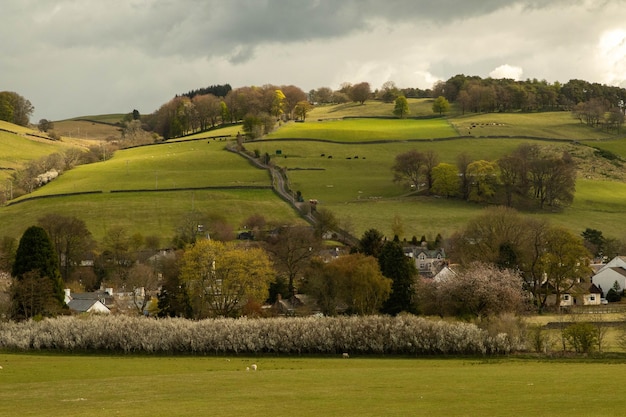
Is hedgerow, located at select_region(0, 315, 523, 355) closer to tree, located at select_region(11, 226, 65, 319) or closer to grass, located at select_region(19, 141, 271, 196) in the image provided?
tree, located at select_region(11, 226, 65, 319)

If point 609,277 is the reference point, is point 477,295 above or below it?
above

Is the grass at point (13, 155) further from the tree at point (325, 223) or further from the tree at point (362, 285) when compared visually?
the tree at point (362, 285)

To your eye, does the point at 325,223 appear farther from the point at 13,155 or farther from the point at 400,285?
the point at 13,155

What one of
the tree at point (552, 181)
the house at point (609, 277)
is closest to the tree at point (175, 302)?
the house at point (609, 277)

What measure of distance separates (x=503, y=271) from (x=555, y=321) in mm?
11460

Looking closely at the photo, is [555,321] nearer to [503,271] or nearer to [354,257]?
[503,271]

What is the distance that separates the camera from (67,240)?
106 metres

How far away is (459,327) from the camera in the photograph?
53.9 meters

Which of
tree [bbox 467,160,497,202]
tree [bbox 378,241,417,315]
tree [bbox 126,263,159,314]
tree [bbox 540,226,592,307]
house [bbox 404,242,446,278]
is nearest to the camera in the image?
tree [bbox 378,241,417,315]

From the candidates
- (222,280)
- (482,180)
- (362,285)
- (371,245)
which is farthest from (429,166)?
(222,280)

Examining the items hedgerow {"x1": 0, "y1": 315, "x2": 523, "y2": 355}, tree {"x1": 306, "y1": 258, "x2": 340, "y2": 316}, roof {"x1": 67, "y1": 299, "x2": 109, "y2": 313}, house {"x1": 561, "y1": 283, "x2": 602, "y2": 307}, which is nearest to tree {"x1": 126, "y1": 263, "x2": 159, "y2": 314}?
roof {"x1": 67, "y1": 299, "x2": 109, "y2": 313}

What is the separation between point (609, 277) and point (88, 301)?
190 ft

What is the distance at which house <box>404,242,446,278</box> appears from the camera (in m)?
111

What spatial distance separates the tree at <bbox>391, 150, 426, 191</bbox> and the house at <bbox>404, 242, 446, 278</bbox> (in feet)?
103
